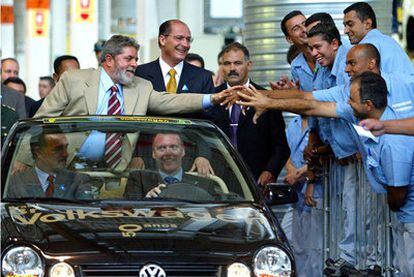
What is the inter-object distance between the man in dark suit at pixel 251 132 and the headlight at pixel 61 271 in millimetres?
4582

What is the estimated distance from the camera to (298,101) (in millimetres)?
10133

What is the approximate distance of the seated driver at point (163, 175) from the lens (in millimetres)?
8836

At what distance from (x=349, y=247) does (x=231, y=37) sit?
23.9 meters

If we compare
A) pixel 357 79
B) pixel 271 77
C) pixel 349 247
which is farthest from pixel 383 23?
pixel 357 79

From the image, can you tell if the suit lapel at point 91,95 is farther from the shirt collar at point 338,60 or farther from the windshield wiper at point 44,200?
the windshield wiper at point 44,200

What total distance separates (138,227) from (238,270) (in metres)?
0.69

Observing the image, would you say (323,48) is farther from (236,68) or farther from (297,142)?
(297,142)

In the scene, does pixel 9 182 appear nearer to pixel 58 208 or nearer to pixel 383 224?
pixel 58 208

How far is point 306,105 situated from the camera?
10.1m

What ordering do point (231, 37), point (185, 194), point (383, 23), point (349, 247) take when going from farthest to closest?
point (231, 37) → point (383, 23) → point (349, 247) → point (185, 194)

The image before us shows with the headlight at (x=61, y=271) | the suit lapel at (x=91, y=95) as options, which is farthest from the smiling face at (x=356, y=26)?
the headlight at (x=61, y=271)

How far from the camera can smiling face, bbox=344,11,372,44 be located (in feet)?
37.2

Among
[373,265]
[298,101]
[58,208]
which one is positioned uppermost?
[298,101]

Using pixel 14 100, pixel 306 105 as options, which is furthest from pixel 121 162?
pixel 14 100
